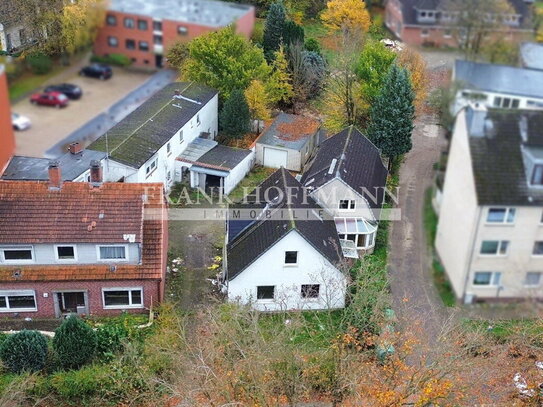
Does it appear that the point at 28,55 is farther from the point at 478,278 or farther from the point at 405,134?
the point at 478,278

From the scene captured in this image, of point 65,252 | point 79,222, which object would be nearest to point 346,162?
point 79,222

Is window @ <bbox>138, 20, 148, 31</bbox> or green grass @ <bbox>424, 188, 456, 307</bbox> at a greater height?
window @ <bbox>138, 20, 148, 31</bbox>

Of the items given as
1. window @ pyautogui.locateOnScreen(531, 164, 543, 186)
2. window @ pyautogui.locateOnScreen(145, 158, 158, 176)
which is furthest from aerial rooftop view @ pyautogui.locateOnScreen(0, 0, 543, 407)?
window @ pyautogui.locateOnScreen(145, 158, 158, 176)

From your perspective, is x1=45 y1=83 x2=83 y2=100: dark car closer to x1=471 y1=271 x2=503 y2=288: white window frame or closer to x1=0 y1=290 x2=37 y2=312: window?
x1=471 y1=271 x2=503 y2=288: white window frame

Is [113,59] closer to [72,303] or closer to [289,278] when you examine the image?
[289,278]

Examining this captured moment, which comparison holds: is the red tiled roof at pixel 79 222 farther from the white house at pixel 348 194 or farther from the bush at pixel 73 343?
the white house at pixel 348 194
